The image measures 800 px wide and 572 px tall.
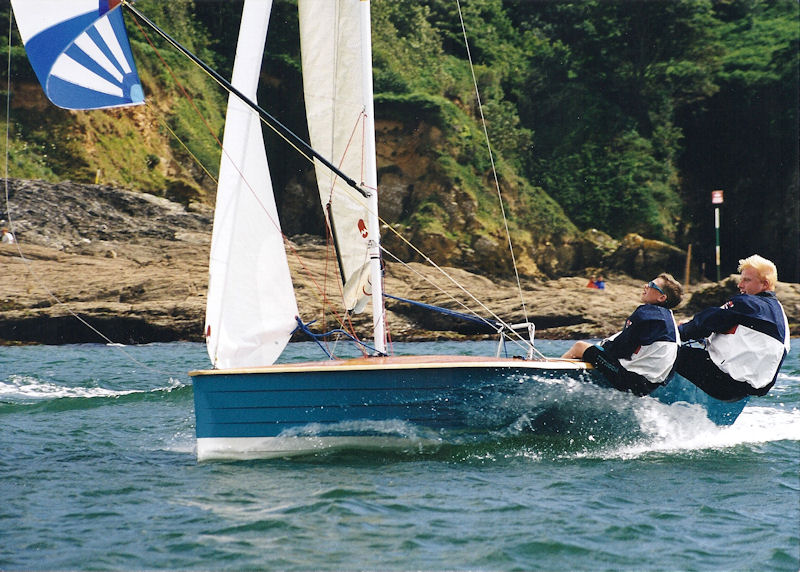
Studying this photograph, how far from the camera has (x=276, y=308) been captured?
841 cm

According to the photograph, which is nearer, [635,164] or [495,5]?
[635,164]

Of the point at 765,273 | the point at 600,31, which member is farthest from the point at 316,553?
the point at 600,31

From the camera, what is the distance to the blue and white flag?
732 cm

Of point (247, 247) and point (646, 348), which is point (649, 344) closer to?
point (646, 348)

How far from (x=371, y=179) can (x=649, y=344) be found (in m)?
3.12

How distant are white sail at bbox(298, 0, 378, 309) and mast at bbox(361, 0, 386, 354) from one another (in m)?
0.01

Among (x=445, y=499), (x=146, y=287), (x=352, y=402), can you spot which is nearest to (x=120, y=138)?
(x=146, y=287)

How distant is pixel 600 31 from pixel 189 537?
37200 mm

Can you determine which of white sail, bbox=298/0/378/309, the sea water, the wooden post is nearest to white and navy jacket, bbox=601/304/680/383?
the sea water

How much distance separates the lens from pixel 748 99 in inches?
1470

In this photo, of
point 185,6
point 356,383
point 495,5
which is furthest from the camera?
point 495,5

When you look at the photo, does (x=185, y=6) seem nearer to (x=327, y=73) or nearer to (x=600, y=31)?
(x=600, y=31)

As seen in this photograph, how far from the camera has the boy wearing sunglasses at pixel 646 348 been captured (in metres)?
7.67

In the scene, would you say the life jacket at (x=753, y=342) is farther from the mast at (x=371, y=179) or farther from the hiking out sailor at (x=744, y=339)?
the mast at (x=371, y=179)
